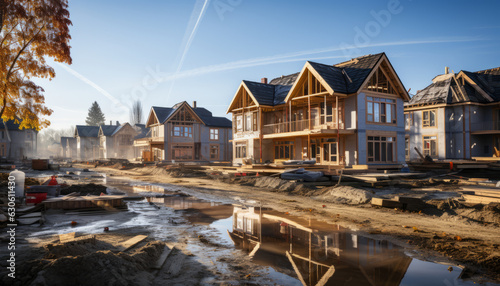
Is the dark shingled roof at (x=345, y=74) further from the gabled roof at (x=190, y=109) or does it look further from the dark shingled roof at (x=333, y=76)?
the gabled roof at (x=190, y=109)

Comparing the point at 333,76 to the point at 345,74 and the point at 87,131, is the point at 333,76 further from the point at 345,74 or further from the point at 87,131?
the point at 87,131

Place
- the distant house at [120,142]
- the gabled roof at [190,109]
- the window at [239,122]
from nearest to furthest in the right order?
the window at [239,122] → the gabled roof at [190,109] → the distant house at [120,142]

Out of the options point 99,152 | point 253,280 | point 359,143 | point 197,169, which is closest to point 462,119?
point 359,143

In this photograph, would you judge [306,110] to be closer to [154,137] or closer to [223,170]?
[223,170]

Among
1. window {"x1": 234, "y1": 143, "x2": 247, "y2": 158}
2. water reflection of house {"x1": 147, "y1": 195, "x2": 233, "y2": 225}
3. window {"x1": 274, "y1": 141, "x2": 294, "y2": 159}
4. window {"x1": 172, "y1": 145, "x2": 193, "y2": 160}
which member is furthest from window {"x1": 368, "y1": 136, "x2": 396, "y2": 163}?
window {"x1": 172, "y1": 145, "x2": 193, "y2": 160}

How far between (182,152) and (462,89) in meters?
35.8

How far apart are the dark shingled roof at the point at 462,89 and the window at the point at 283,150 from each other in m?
17.3

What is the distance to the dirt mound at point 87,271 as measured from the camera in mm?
4203

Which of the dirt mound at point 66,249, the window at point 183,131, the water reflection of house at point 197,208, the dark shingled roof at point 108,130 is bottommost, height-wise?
the water reflection of house at point 197,208

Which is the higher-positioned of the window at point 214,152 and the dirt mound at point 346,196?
the window at point 214,152

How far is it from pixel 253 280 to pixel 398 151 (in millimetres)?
25484

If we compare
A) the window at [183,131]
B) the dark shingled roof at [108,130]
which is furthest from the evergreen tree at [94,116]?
the window at [183,131]

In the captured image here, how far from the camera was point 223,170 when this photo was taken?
27.3m

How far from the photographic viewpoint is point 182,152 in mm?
47156
